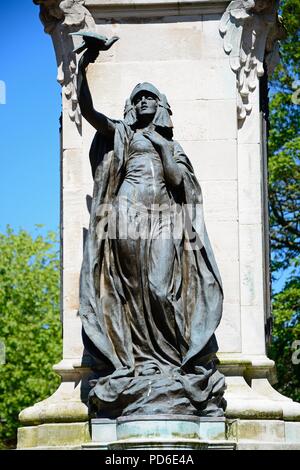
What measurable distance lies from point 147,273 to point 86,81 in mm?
2172

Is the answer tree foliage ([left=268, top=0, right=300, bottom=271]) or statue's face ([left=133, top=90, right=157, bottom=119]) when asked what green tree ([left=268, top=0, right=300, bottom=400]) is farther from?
statue's face ([left=133, top=90, right=157, bottom=119])

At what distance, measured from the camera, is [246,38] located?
19.4 meters

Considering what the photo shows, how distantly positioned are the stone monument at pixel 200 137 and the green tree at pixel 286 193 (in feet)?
37.3

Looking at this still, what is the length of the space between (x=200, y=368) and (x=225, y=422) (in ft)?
2.19

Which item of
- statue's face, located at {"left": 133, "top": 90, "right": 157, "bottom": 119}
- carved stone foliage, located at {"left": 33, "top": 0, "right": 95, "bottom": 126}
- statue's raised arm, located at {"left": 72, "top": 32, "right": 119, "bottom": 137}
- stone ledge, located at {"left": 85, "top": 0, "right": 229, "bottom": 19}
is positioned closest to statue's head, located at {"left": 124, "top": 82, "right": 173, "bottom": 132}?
statue's face, located at {"left": 133, "top": 90, "right": 157, "bottom": 119}

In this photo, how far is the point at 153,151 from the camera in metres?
18.2

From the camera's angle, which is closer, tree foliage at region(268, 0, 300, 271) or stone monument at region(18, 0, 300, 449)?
stone monument at region(18, 0, 300, 449)

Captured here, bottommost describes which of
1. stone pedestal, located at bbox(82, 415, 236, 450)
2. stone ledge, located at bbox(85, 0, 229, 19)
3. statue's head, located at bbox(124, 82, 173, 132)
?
stone pedestal, located at bbox(82, 415, 236, 450)

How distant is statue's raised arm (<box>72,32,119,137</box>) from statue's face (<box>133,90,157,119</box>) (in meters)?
0.35

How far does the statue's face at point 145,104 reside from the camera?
1836 cm

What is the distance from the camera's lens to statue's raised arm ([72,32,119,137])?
1755cm

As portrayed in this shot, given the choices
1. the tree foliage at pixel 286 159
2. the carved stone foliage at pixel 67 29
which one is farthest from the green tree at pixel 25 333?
the carved stone foliage at pixel 67 29

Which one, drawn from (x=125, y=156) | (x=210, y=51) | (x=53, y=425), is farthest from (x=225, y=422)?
(x=210, y=51)
